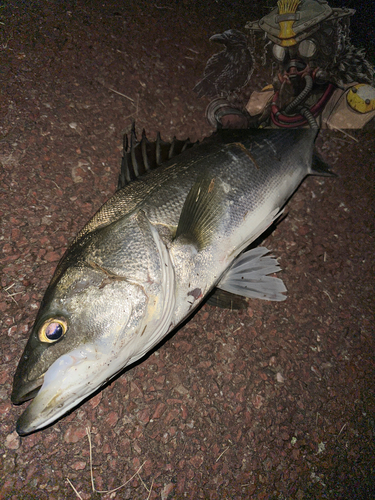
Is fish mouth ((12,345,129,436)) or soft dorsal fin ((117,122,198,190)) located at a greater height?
soft dorsal fin ((117,122,198,190))

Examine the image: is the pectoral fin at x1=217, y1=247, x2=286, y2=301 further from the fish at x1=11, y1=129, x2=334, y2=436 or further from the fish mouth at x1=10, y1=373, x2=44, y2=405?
the fish mouth at x1=10, y1=373, x2=44, y2=405

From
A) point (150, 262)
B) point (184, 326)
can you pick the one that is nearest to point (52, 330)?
point (150, 262)

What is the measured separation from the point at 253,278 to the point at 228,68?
7.70 ft

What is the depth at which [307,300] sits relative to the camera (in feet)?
8.09

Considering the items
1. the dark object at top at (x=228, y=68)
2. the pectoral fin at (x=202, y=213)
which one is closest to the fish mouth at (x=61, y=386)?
the pectoral fin at (x=202, y=213)

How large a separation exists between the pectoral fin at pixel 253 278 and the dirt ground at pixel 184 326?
0.22 metres

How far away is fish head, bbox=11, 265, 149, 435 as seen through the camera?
132 centimetres

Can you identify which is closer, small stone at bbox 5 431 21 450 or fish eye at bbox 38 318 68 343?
fish eye at bbox 38 318 68 343

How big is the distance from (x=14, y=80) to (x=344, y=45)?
10.8 ft

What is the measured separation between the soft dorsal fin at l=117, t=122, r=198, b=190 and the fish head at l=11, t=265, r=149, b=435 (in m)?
0.82

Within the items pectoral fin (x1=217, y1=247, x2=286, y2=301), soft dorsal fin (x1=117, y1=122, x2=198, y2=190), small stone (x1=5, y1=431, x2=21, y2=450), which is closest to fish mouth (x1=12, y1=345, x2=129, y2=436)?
small stone (x1=5, y1=431, x2=21, y2=450)

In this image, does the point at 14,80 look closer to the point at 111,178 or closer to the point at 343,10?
the point at 111,178

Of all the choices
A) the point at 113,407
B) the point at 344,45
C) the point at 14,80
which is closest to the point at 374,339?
the point at 113,407

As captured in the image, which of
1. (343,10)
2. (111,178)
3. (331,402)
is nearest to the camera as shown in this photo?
(331,402)
